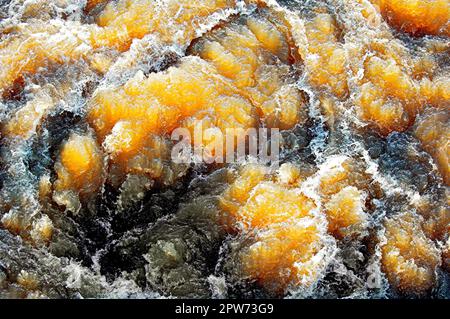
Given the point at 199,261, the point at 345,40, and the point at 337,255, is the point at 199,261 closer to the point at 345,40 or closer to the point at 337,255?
the point at 337,255

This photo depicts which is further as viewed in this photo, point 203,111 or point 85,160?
point 203,111

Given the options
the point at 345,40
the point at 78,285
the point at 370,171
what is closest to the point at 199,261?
the point at 78,285

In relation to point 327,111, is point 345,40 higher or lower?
higher
